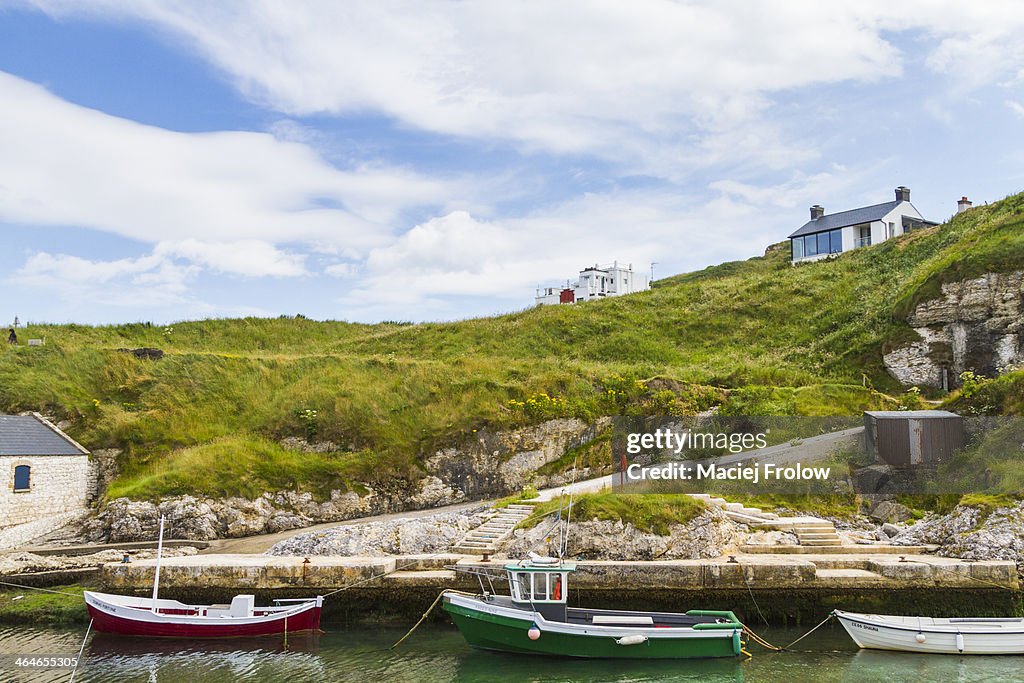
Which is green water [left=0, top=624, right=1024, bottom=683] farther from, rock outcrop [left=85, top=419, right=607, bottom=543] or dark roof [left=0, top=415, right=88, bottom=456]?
dark roof [left=0, top=415, right=88, bottom=456]

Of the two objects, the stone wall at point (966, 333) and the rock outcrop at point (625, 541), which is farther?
the stone wall at point (966, 333)

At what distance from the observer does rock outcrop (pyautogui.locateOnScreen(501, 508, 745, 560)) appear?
1945 centimetres

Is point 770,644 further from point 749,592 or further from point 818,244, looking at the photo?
point 818,244

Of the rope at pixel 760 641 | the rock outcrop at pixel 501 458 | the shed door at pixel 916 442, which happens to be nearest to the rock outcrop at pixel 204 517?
the rock outcrop at pixel 501 458

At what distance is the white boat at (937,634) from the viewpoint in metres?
16.0

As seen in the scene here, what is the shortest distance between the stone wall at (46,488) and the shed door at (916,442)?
29.1 meters

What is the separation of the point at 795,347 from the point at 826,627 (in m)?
27.2

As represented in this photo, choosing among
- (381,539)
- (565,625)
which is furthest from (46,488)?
(565,625)

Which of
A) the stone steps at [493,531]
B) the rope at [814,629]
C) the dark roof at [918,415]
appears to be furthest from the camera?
the dark roof at [918,415]

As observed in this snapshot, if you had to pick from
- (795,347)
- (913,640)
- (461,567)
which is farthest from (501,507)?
(795,347)

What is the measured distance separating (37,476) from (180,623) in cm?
1094

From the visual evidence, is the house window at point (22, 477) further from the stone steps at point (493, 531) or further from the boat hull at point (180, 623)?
the stone steps at point (493, 531)

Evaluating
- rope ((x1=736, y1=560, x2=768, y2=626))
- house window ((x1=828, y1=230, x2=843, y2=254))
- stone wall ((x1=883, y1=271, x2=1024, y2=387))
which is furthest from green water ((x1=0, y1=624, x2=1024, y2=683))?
house window ((x1=828, y1=230, x2=843, y2=254))

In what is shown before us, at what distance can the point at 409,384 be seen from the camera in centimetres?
3155
